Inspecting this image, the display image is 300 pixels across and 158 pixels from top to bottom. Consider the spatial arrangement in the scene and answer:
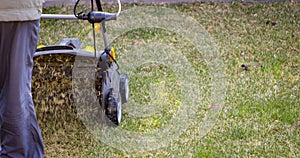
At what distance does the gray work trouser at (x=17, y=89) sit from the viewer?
2391 mm

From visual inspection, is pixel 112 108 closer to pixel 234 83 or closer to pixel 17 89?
pixel 17 89

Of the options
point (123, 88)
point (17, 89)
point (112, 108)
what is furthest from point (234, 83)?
point (17, 89)

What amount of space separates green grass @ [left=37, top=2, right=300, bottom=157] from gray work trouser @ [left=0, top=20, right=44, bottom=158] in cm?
57

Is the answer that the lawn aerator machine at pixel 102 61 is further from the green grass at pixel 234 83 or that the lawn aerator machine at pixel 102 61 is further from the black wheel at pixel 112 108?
the green grass at pixel 234 83

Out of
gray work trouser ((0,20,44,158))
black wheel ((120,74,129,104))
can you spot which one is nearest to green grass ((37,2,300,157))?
black wheel ((120,74,129,104))

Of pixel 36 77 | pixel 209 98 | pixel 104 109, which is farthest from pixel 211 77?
pixel 36 77

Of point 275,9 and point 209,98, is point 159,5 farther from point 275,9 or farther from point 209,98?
point 209,98

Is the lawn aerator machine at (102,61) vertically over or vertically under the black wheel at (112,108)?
over

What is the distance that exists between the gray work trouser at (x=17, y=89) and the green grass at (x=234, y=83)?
22.5 inches

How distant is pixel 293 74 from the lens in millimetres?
4508

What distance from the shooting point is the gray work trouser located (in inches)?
94.1

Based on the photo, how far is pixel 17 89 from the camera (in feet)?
7.96

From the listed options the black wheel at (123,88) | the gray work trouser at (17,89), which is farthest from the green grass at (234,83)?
the gray work trouser at (17,89)

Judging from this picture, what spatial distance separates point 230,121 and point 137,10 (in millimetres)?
3185
